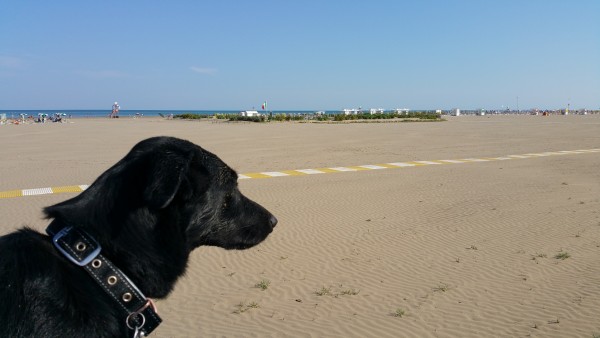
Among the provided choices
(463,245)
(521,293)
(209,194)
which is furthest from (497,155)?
(209,194)

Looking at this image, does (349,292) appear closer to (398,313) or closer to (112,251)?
(398,313)

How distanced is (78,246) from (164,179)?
0.48 m

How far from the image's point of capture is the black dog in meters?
2.02

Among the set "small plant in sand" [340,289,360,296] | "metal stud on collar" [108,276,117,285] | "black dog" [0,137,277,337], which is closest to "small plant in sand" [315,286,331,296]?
"small plant in sand" [340,289,360,296]

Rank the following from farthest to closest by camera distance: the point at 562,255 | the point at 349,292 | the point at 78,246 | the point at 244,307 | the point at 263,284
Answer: the point at 562,255 → the point at 263,284 → the point at 349,292 → the point at 244,307 → the point at 78,246

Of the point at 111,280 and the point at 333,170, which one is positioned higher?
the point at 111,280

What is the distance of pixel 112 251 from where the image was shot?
225cm

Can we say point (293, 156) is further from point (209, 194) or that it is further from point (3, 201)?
point (209, 194)

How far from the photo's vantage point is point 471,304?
236 inches

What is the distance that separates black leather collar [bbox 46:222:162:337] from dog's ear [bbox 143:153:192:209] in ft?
1.07

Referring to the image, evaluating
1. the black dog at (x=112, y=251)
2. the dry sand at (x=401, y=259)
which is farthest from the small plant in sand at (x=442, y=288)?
the black dog at (x=112, y=251)

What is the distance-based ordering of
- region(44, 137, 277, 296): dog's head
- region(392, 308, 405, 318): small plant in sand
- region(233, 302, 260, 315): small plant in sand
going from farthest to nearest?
region(233, 302, 260, 315): small plant in sand → region(392, 308, 405, 318): small plant in sand → region(44, 137, 277, 296): dog's head

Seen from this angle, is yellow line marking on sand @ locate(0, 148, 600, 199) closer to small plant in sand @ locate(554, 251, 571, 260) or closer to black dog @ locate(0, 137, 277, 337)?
small plant in sand @ locate(554, 251, 571, 260)

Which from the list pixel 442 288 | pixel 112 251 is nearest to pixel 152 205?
pixel 112 251
